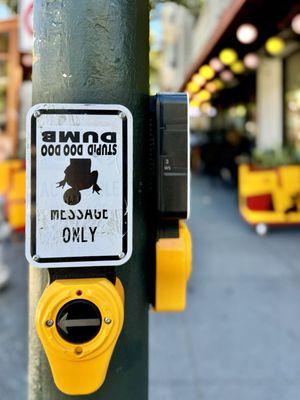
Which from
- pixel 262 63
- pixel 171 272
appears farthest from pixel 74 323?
pixel 262 63

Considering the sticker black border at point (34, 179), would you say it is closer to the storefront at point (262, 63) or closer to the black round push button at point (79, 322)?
the black round push button at point (79, 322)

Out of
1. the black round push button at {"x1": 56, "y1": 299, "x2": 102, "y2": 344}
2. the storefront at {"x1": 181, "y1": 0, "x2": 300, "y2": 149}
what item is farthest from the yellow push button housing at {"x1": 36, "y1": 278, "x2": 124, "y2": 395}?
the storefront at {"x1": 181, "y1": 0, "x2": 300, "y2": 149}

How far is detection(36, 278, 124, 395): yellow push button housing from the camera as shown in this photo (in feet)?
4.04

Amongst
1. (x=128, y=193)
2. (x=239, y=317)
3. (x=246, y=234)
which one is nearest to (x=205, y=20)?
(x=246, y=234)

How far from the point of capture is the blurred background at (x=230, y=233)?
338 cm

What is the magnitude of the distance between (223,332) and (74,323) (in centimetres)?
292

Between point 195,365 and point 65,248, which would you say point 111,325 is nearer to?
point 65,248

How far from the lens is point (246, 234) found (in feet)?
24.2

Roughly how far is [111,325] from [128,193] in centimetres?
36

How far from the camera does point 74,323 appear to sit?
125 cm

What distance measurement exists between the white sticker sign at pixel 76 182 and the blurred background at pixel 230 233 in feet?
7.02

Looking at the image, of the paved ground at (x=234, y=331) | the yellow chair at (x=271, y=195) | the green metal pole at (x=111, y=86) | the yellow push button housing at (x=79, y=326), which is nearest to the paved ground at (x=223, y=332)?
the paved ground at (x=234, y=331)

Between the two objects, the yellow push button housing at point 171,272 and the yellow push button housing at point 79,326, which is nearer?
the yellow push button housing at point 79,326

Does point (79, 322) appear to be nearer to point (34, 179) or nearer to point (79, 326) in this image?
point (79, 326)
